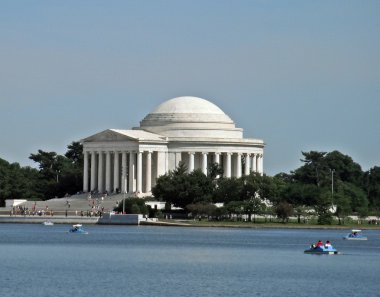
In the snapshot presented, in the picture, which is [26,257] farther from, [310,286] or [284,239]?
[284,239]

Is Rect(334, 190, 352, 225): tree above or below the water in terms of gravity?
above

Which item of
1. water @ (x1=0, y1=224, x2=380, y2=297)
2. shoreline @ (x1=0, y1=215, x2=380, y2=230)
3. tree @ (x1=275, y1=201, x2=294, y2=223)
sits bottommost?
water @ (x1=0, y1=224, x2=380, y2=297)

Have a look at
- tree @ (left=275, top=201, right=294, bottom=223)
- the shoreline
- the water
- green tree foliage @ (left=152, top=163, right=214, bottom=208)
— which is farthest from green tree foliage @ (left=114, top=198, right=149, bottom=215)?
the water

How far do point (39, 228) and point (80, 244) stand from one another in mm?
42283

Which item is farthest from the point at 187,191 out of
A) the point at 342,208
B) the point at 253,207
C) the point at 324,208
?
the point at 342,208

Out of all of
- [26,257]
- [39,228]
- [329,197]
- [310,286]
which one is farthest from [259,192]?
[310,286]

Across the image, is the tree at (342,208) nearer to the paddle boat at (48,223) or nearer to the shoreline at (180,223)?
the shoreline at (180,223)

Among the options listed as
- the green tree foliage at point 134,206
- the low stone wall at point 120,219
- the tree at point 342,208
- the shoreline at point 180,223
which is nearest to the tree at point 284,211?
the shoreline at point 180,223

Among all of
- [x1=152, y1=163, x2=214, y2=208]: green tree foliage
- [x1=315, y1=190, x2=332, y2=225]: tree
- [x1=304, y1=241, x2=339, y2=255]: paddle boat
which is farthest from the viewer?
[x1=152, y1=163, x2=214, y2=208]: green tree foliage

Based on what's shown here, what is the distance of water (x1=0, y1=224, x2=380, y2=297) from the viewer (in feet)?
302

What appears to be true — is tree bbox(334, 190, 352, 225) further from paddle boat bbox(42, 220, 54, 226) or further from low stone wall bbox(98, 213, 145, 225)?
paddle boat bbox(42, 220, 54, 226)

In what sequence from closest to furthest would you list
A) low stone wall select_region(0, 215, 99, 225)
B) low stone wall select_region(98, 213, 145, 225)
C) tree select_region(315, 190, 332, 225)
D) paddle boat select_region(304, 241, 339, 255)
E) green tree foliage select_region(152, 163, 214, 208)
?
paddle boat select_region(304, 241, 339, 255), tree select_region(315, 190, 332, 225), low stone wall select_region(98, 213, 145, 225), low stone wall select_region(0, 215, 99, 225), green tree foliage select_region(152, 163, 214, 208)

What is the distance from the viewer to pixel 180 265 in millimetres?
109875

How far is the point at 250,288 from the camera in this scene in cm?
9338
